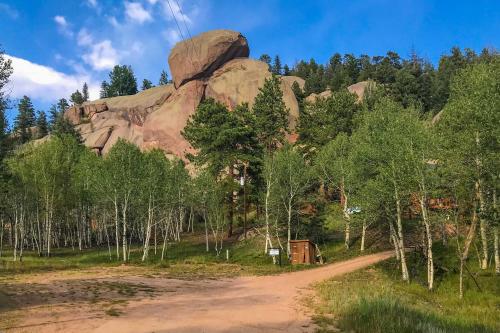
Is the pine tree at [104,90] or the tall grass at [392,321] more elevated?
the pine tree at [104,90]

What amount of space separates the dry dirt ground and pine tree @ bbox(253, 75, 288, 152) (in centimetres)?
3856

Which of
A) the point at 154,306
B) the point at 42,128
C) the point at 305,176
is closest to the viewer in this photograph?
the point at 154,306

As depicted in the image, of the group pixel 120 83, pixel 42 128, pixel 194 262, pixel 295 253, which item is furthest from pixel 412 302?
pixel 120 83

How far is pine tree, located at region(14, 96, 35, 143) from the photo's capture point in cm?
12103

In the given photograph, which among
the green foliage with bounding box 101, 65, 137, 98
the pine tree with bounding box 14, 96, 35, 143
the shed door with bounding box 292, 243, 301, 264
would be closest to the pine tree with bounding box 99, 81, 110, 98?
the green foliage with bounding box 101, 65, 137, 98

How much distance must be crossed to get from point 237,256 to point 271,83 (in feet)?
107

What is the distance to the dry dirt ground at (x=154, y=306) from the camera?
43.9 feet

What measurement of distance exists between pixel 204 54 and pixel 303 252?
66.7 meters

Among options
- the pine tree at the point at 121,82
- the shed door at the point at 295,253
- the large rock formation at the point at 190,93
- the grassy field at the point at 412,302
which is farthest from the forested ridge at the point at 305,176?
the pine tree at the point at 121,82

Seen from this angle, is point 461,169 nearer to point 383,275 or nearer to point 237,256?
point 383,275

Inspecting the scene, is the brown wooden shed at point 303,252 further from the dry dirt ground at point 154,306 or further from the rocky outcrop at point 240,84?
the rocky outcrop at point 240,84

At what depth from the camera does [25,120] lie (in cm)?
13088

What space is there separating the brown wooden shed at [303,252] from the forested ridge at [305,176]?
3.13 m

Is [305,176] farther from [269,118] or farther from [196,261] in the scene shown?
[269,118]
